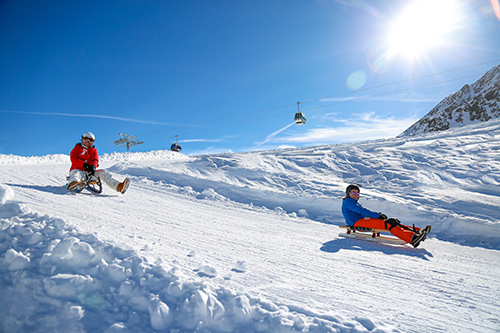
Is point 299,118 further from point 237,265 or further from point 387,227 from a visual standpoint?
point 237,265

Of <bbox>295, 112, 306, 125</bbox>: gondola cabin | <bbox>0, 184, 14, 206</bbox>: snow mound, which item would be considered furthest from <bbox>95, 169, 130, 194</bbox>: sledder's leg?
<bbox>295, 112, 306, 125</bbox>: gondola cabin

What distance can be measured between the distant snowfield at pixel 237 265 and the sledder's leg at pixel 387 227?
23 cm

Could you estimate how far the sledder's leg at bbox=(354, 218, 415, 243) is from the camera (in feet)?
14.6

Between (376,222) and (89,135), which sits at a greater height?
(89,135)

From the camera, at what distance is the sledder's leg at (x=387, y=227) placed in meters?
4.45

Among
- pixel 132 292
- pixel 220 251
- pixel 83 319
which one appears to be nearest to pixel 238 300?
pixel 132 292

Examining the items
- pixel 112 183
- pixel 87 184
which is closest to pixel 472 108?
pixel 112 183

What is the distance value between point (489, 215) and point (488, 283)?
13.2 ft

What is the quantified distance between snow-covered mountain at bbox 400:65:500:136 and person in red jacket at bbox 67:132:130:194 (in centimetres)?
10053

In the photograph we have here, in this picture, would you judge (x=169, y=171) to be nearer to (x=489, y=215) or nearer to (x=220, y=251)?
(x=220, y=251)

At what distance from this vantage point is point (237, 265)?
9.71 ft

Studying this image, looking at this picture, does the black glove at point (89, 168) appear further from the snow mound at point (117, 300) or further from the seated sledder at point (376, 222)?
the seated sledder at point (376, 222)

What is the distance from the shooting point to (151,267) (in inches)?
95.8

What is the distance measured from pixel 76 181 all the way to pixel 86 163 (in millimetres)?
556
